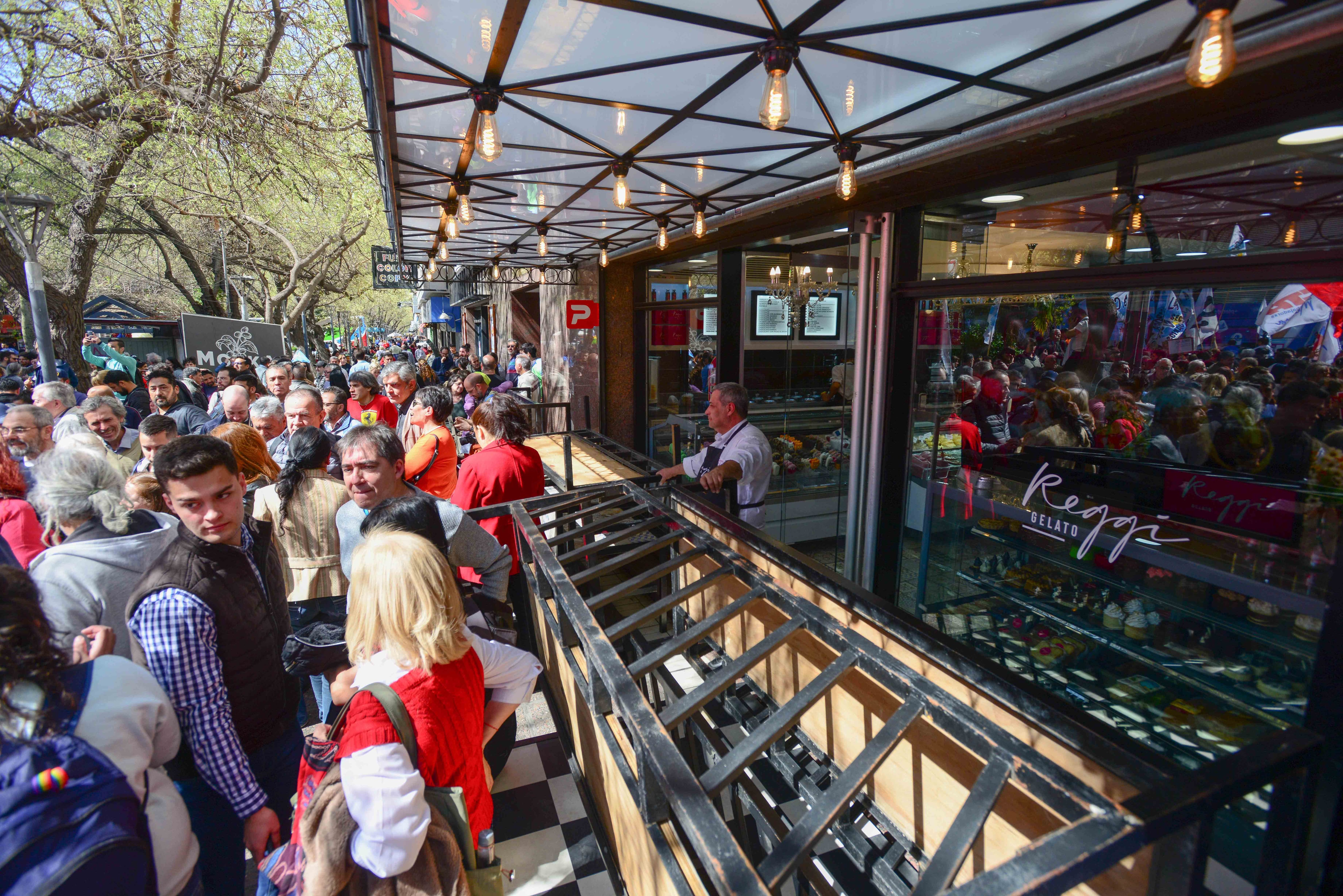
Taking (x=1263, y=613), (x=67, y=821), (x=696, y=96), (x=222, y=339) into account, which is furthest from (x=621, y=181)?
(x=222, y=339)

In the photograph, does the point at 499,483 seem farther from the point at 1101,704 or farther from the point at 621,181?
the point at 1101,704

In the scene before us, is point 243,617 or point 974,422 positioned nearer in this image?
point 243,617

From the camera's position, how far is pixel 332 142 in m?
9.48

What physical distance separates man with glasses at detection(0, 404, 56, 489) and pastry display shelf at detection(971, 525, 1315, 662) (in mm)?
5188

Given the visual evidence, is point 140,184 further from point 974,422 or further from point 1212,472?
point 1212,472

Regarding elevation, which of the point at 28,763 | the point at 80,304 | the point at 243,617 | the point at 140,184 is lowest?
the point at 243,617

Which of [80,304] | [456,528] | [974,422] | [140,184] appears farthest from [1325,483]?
[140,184]

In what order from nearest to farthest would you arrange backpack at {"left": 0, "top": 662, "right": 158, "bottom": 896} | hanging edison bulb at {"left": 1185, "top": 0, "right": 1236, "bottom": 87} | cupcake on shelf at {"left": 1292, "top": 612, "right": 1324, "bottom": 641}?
1. backpack at {"left": 0, "top": 662, "right": 158, "bottom": 896}
2. hanging edison bulb at {"left": 1185, "top": 0, "right": 1236, "bottom": 87}
3. cupcake on shelf at {"left": 1292, "top": 612, "right": 1324, "bottom": 641}

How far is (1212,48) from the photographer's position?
4.86 ft

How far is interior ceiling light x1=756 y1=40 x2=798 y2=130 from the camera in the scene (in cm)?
214

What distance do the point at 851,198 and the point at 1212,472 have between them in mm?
2393

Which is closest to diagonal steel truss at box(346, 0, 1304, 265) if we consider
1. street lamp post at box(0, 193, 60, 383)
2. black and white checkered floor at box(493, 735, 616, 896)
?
black and white checkered floor at box(493, 735, 616, 896)

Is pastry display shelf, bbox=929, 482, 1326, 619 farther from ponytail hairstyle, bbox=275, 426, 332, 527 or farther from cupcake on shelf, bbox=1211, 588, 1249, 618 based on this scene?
ponytail hairstyle, bbox=275, 426, 332, 527

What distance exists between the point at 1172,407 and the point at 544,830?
328 centimetres
